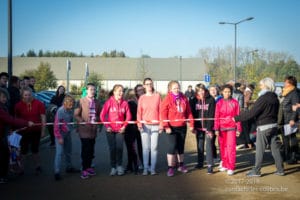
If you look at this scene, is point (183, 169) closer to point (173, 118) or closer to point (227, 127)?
point (173, 118)

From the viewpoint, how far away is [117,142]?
8969 mm

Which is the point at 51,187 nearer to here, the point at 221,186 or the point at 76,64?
the point at 221,186

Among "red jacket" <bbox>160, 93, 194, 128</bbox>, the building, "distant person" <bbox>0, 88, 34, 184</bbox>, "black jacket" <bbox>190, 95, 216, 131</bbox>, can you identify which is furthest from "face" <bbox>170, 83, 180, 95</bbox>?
the building

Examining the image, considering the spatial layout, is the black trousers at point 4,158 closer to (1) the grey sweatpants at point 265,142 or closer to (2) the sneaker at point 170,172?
(2) the sneaker at point 170,172

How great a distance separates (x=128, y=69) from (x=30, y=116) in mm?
72878

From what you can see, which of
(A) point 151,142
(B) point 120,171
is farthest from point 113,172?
(A) point 151,142

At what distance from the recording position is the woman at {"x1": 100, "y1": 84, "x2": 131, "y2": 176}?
29.0 feet

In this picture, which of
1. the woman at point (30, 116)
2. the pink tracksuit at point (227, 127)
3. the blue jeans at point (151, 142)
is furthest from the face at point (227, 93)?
the woman at point (30, 116)

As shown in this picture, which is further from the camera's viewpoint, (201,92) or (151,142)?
(201,92)

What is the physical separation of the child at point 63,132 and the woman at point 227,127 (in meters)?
3.27

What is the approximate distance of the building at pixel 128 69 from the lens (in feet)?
257

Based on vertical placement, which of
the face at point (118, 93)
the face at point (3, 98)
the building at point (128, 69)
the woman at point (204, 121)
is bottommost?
the woman at point (204, 121)

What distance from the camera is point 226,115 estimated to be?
8.96m

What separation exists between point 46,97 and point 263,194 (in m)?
27.0
